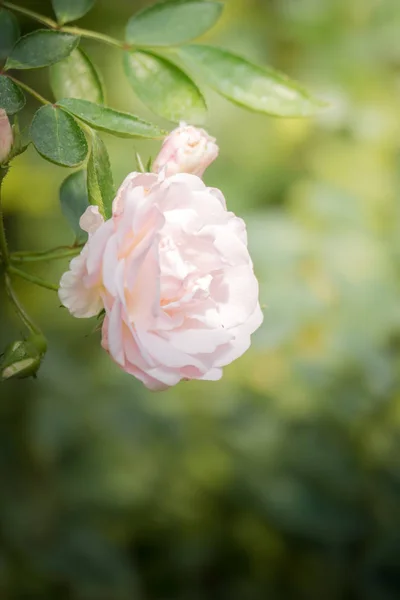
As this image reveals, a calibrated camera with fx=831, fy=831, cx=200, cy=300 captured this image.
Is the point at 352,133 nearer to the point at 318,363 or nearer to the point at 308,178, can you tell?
the point at 308,178

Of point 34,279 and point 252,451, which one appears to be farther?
point 252,451

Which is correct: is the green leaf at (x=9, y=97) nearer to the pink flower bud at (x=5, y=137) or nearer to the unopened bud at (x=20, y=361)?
the pink flower bud at (x=5, y=137)

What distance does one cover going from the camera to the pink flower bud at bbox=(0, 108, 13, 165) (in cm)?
56

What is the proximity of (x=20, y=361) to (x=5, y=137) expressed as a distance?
0.16 m

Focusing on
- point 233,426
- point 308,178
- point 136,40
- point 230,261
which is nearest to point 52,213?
point 308,178

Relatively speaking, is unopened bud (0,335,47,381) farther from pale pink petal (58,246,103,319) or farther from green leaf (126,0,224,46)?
green leaf (126,0,224,46)

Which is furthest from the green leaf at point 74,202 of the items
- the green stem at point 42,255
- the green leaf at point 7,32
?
the green leaf at point 7,32

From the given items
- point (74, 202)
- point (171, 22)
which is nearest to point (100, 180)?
point (74, 202)

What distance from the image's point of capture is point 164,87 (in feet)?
2.23

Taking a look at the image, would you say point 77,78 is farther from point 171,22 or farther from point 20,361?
point 20,361

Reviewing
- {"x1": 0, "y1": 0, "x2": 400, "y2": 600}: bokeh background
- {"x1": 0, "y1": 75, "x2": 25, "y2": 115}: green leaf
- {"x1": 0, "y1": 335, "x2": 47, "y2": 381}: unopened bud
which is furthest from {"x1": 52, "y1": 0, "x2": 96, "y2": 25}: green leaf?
{"x1": 0, "y1": 0, "x2": 400, "y2": 600}: bokeh background

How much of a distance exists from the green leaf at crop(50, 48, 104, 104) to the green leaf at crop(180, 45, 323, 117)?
9cm

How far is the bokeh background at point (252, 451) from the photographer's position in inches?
61.2

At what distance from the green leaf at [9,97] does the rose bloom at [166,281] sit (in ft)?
0.29
